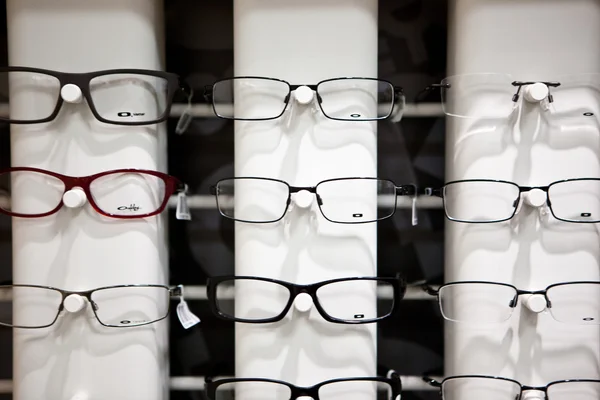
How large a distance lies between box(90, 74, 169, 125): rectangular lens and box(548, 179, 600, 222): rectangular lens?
1.55 ft

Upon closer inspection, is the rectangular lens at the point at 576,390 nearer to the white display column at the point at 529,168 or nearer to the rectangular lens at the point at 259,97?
the white display column at the point at 529,168

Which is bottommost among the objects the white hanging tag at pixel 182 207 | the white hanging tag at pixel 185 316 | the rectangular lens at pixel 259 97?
the white hanging tag at pixel 185 316

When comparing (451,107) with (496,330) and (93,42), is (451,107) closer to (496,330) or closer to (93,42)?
(496,330)

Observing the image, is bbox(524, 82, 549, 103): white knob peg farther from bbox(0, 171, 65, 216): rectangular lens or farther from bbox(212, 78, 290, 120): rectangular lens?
bbox(0, 171, 65, 216): rectangular lens

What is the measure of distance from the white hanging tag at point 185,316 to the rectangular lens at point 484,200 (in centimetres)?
33

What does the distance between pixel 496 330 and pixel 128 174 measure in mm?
460

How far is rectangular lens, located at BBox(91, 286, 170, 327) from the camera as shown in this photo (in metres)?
0.54

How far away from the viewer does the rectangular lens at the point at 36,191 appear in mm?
540

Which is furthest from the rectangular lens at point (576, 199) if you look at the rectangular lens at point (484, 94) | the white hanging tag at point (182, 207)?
the white hanging tag at point (182, 207)

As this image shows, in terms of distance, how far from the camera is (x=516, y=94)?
527mm

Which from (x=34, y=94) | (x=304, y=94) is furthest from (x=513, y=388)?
(x=34, y=94)

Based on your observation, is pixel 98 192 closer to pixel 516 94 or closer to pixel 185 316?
pixel 185 316

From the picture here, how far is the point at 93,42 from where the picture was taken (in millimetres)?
537

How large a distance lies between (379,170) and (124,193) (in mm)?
320
